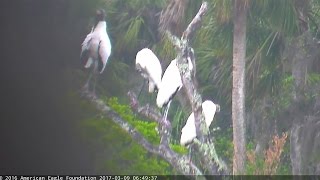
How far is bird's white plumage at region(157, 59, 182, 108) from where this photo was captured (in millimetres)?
4621

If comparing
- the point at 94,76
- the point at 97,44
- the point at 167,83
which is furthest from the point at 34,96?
the point at 167,83

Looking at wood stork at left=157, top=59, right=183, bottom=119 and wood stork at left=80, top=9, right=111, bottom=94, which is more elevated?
wood stork at left=80, top=9, right=111, bottom=94

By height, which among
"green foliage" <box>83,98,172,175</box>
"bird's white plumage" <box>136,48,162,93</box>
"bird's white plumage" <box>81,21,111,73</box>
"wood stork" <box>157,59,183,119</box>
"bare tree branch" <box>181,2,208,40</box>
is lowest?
"green foliage" <box>83,98,172,175</box>

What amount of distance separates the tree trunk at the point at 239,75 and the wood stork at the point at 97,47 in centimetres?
67

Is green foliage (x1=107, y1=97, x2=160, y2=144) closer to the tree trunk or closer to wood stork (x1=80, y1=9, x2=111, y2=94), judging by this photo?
wood stork (x1=80, y1=9, x2=111, y2=94)

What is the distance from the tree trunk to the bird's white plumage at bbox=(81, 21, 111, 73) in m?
0.67

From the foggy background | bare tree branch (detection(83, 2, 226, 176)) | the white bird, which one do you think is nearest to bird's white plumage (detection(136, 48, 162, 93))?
bare tree branch (detection(83, 2, 226, 176))

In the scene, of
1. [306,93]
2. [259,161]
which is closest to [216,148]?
[259,161]

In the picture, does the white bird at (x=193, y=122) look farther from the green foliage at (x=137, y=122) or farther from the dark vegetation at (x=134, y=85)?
the green foliage at (x=137, y=122)

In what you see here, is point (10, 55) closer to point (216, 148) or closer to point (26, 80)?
point (26, 80)

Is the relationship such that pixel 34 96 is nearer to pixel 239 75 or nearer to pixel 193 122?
pixel 193 122

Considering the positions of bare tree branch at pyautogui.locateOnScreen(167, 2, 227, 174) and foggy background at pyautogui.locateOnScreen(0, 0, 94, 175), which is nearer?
foggy background at pyautogui.locateOnScreen(0, 0, 94, 175)

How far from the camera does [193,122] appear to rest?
4605 millimetres

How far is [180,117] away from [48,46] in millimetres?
766
